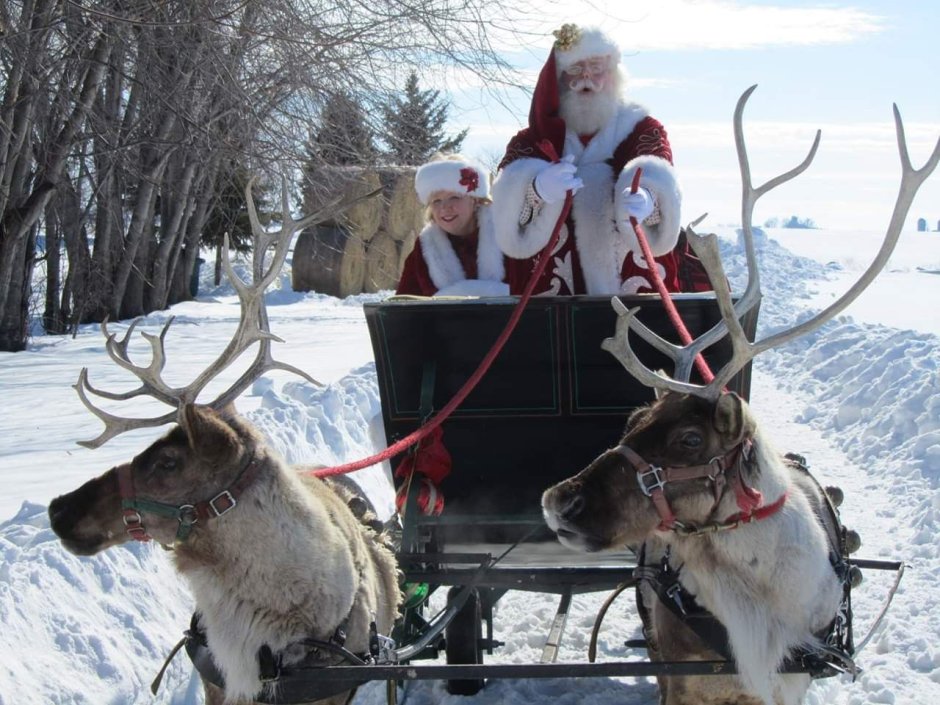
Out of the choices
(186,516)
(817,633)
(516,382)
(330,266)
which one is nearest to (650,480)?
(817,633)

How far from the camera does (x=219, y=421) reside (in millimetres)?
3172

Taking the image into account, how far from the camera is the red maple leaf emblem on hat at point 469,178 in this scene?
221 inches

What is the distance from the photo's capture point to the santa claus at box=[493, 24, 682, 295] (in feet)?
16.4

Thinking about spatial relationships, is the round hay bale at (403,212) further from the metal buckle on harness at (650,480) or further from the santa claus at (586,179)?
the metal buckle on harness at (650,480)

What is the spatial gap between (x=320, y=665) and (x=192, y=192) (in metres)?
16.4

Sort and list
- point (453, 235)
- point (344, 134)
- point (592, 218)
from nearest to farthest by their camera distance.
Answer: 1. point (592, 218)
2. point (453, 235)
3. point (344, 134)

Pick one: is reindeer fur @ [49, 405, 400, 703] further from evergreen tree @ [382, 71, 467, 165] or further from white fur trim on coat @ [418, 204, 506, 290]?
evergreen tree @ [382, 71, 467, 165]

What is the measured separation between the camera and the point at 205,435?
311 cm

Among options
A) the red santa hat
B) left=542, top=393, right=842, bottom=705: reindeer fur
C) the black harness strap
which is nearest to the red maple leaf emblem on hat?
the red santa hat

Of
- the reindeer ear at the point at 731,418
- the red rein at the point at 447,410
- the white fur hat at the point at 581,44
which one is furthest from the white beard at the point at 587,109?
the reindeer ear at the point at 731,418

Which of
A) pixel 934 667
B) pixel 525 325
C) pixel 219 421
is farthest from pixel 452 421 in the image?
pixel 934 667

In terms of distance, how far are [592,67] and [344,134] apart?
18.7ft

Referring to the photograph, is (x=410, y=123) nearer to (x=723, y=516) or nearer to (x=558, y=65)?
(x=558, y=65)

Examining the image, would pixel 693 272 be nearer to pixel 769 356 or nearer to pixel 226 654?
pixel 226 654
